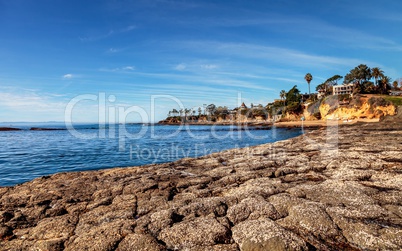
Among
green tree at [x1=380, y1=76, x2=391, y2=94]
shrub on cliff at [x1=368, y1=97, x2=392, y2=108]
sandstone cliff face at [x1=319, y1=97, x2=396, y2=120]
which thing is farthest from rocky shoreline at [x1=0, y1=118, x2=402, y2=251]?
green tree at [x1=380, y1=76, x2=391, y2=94]

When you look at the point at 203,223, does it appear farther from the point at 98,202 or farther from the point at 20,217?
the point at 20,217

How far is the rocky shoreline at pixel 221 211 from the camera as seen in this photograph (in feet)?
22.7

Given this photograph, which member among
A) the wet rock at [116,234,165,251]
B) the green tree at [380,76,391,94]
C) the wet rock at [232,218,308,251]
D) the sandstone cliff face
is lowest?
the wet rock at [116,234,165,251]

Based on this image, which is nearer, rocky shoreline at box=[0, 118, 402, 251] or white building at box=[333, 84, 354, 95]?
rocky shoreline at box=[0, 118, 402, 251]

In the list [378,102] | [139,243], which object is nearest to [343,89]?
[378,102]

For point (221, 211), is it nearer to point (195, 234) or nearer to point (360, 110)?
point (195, 234)

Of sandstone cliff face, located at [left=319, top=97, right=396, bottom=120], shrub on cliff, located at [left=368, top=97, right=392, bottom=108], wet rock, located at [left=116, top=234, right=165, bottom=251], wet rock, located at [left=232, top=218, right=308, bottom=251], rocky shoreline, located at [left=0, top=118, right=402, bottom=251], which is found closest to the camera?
wet rock, located at [left=232, top=218, right=308, bottom=251]

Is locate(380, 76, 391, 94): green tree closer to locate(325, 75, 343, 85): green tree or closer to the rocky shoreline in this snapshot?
locate(325, 75, 343, 85): green tree

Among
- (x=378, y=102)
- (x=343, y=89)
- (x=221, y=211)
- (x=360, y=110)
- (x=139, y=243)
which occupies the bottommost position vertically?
(x=139, y=243)

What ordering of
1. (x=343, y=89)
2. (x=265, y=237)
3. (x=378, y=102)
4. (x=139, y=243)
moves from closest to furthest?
(x=265, y=237)
(x=139, y=243)
(x=378, y=102)
(x=343, y=89)

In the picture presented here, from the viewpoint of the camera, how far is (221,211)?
898cm

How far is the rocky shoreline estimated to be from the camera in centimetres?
691

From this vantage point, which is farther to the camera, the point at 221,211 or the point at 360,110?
the point at 360,110

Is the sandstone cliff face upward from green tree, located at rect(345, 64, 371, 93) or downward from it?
downward
